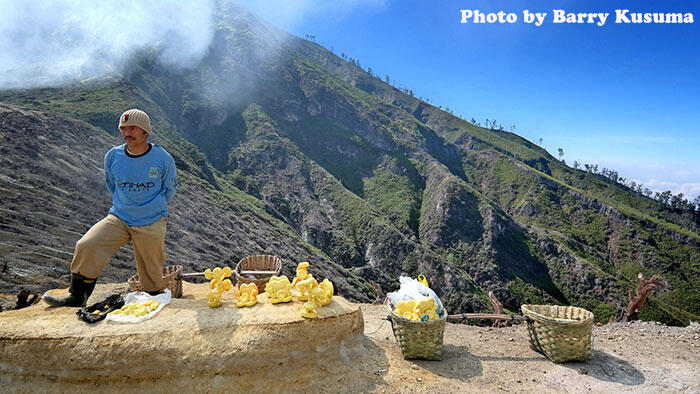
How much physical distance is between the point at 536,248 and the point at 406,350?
70.7 metres

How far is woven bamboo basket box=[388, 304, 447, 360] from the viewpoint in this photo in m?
4.66

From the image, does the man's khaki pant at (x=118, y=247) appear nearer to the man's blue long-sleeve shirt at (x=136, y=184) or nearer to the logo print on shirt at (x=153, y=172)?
the man's blue long-sleeve shirt at (x=136, y=184)

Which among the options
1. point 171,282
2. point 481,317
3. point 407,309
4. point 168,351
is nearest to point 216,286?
point 168,351

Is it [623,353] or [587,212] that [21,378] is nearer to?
[623,353]

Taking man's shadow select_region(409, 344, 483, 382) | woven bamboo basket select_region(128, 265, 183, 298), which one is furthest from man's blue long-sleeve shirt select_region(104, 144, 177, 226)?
man's shadow select_region(409, 344, 483, 382)

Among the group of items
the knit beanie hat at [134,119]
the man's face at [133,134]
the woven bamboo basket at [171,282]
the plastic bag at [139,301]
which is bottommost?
the woven bamboo basket at [171,282]

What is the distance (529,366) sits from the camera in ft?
16.4

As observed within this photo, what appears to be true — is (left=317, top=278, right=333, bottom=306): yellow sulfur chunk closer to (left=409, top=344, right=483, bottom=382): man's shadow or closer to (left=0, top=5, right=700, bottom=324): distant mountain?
(left=409, top=344, right=483, bottom=382): man's shadow

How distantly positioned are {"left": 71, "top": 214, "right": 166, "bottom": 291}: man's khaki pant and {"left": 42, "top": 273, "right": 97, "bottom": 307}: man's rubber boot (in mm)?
106

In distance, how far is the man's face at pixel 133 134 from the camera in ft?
14.5

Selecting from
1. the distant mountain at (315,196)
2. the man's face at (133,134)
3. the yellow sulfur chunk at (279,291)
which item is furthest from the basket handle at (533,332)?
the distant mountain at (315,196)

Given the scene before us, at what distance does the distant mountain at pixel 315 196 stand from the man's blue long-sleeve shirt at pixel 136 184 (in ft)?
16.4

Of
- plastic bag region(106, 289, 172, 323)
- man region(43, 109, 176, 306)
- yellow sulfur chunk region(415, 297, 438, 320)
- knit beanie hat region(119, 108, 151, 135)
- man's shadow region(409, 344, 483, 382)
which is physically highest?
knit beanie hat region(119, 108, 151, 135)

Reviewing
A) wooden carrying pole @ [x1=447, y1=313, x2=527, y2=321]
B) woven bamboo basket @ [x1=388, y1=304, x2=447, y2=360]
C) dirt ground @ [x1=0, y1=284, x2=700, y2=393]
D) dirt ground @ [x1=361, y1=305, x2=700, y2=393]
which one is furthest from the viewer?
wooden carrying pole @ [x1=447, y1=313, x2=527, y2=321]
